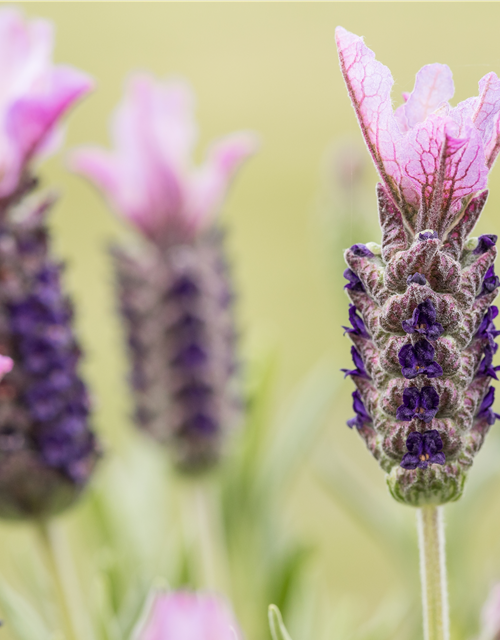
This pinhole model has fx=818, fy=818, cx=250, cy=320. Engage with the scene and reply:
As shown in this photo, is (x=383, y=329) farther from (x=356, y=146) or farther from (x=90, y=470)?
(x=356, y=146)

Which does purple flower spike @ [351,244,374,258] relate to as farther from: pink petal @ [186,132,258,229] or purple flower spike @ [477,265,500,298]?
pink petal @ [186,132,258,229]

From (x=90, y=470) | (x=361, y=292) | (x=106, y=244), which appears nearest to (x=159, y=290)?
(x=106, y=244)

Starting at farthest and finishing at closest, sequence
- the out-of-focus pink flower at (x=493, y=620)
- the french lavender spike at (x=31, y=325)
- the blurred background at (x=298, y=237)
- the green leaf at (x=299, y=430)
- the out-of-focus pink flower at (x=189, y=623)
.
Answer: the green leaf at (x=299, y=430)
the blurred background at (x=298, y=237)
the french lavender spike at (x=31, y=325)
the out-of-focus pink flower at (x=493, y=620)
the out-of-focus pink flower at (x=189, y=623)

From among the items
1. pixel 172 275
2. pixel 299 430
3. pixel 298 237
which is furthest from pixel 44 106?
pixel 298 237

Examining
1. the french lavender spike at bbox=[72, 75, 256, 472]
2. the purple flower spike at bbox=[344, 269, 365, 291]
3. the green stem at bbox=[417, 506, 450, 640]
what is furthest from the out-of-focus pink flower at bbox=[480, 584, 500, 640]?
the french lavender spike at bbox=[72, 75, 256, 472]

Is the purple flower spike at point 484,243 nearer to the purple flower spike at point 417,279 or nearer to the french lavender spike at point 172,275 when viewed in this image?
the purple flower spike at point 417,279

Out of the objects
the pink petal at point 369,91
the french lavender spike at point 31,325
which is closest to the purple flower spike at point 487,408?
the pink petal at point 369,91
